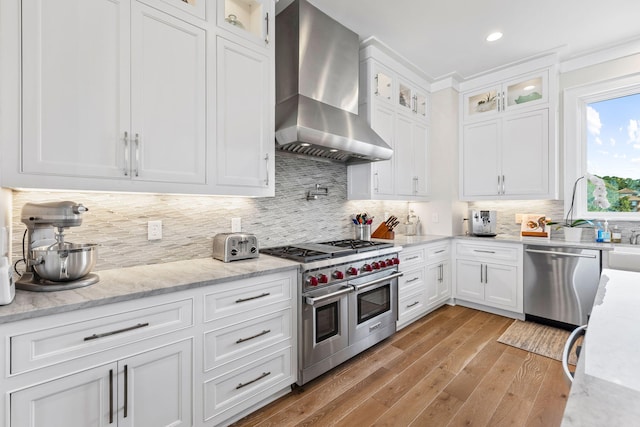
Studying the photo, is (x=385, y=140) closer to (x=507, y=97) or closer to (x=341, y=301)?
(x=507, y=97)

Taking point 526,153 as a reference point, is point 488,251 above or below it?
below

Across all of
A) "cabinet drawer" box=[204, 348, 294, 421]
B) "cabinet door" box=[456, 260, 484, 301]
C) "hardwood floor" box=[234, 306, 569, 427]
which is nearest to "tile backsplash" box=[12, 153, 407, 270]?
"cabinet drawer" box=[204, 348, 294, 421]

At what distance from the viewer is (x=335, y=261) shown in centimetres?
220

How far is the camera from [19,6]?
1.31 metres

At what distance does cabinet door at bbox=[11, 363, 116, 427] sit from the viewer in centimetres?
112

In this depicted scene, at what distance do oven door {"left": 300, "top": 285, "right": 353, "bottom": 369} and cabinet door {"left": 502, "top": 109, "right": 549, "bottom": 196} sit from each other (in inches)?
102

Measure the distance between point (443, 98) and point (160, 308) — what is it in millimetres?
3922

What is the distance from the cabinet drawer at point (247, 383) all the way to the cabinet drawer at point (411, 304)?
55.7 inches

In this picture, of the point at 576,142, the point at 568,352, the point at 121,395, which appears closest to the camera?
the point at 568,352

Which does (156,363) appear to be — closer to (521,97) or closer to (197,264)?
(197,264)

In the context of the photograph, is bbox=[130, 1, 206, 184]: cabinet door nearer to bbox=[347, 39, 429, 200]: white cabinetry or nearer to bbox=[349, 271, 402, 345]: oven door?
bbox=[349, 271, 402, 345]: oven door

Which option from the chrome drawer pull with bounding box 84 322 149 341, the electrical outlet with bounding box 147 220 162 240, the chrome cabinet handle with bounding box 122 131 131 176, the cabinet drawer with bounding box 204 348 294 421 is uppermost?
the chrome cabinet handle with bounding box 122 131 131 176

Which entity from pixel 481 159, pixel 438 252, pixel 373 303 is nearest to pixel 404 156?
pixel 481 159

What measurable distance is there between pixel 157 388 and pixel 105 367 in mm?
270
